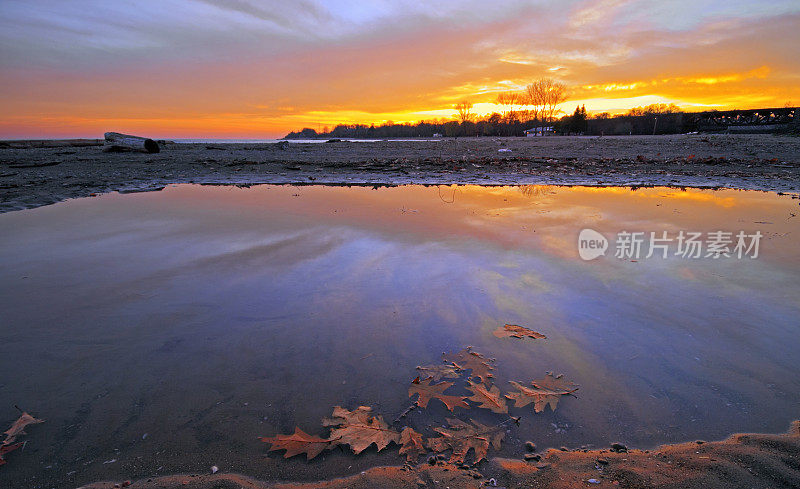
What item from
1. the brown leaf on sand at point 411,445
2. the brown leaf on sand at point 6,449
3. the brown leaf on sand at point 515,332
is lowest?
the brown leaf on sand at point 411,445

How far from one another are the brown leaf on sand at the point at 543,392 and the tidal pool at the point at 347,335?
50 millimetres

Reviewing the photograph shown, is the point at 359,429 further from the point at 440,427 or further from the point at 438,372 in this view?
the point at 438,372

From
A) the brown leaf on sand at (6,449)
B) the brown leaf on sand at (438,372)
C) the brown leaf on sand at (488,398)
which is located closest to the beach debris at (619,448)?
the brown leaf on sand at (488,398)

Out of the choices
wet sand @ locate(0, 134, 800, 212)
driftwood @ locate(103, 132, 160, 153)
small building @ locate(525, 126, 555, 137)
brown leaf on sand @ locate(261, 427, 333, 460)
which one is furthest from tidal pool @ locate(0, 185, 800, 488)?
small building @ locate(525, 126, 555, 137)

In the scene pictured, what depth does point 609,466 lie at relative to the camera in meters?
1.51

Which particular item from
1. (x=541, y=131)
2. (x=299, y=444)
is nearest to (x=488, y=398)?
(x=299, y=444)

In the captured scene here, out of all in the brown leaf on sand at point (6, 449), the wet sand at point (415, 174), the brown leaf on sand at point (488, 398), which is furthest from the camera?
the wet sand at point (415, 174)

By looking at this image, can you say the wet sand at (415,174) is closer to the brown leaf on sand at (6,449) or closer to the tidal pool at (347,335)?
the tidal pool at (347,335)

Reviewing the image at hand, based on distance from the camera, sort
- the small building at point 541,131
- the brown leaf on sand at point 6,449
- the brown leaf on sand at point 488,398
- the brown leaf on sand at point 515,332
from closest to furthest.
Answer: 1. the brown leaf on sand at point 6,449
2. the brown leaf on sand at point 488,398
3. the brown leaf on sand at point 515,332
4. the small building at point 541,131

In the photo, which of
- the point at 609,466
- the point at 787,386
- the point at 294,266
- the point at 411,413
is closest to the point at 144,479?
the point at 411,413

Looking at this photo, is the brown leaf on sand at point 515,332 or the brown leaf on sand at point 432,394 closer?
the brown leaf on sand at point 432,394

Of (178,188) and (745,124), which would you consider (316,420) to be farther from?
(745,124)

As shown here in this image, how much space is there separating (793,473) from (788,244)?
13.2ft

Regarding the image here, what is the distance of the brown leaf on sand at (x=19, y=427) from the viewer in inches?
65.1
